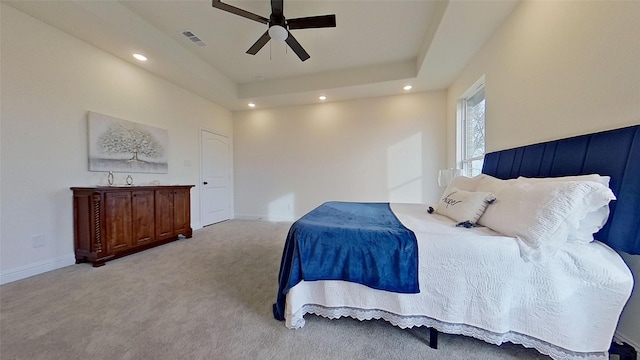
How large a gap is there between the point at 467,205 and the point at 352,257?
109 cm

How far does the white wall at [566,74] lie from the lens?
4.25 feet

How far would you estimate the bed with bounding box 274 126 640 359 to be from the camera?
1.16 m

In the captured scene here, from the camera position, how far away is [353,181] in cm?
497

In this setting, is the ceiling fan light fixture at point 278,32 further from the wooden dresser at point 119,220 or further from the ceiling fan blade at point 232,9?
the wooden dresser at point 119,220

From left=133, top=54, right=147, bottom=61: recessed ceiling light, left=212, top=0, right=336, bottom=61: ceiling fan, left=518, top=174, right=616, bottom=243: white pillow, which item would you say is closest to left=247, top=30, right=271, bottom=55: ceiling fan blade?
left=212, top=0, right=336, bottom=61: ceiling fan

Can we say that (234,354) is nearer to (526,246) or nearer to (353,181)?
(526,246)

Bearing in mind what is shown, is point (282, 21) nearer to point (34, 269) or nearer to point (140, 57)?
point (140, 57)

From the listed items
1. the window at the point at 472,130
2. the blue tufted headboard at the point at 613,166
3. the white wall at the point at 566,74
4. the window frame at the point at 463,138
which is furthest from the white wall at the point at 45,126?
the window frame at the point at 463,138

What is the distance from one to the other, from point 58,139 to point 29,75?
69 centimetres

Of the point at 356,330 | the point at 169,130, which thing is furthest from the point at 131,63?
the point at 356,330

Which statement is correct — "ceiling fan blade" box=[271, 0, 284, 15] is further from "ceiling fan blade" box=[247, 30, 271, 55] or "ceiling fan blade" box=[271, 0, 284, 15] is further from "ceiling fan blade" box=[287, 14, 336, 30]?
"ceiling fan blade" box=[247, 30, 271, 55]

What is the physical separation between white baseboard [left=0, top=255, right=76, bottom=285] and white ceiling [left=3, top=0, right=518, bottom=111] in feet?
8.78

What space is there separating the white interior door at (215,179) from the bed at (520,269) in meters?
4.00

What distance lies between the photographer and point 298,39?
10.8ft
